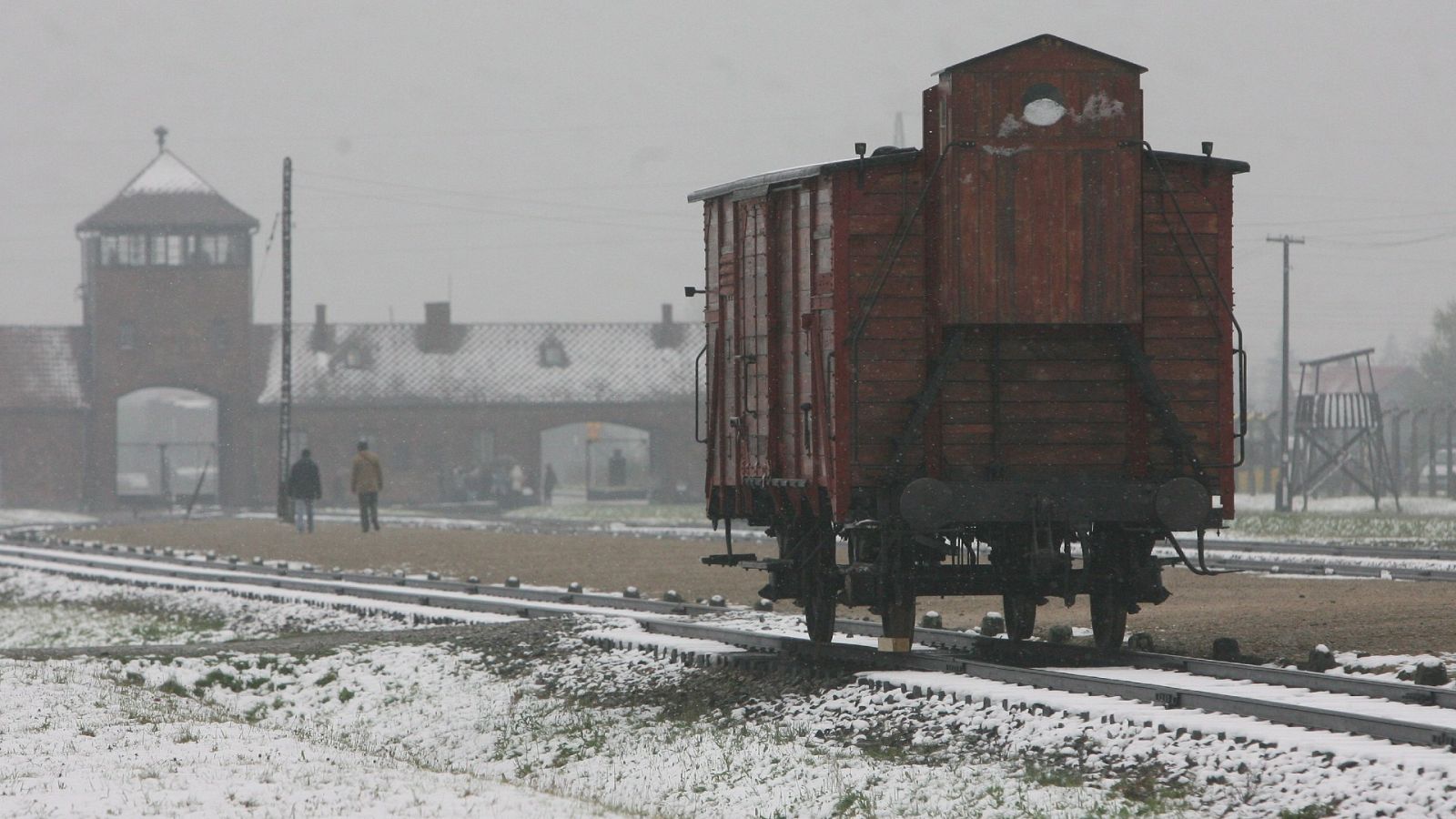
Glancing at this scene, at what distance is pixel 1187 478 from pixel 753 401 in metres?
3.25

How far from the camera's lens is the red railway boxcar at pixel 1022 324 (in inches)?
466

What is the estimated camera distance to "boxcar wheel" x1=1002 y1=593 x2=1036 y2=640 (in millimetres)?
→ 13883

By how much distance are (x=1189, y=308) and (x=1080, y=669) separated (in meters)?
2.30

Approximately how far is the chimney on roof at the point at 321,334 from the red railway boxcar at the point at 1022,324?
61762 millimetres

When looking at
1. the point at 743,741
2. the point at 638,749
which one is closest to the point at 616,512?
the point at 638,749

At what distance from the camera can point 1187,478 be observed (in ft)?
38.8

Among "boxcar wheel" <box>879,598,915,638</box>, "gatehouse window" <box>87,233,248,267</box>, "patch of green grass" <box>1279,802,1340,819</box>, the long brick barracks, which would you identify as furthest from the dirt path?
"gatehouse window" <box>87,233,248,267</box>

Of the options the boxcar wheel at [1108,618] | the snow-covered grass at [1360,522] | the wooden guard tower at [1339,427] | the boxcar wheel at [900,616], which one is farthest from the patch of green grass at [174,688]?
the wooden guard tower at [1339,427]

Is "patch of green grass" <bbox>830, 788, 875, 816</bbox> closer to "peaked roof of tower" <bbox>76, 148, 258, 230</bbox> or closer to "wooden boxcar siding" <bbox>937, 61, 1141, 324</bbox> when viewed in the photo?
"wooden boxcar siding" <bbox>937, 61, 1141, 324</bbox>

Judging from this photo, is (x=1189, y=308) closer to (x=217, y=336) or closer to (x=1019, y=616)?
(x=1019, y=616)

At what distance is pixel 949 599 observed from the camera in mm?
19656

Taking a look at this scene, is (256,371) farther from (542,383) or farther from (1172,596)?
(1172,596)

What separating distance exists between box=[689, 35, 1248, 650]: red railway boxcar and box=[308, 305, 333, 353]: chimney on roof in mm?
61762

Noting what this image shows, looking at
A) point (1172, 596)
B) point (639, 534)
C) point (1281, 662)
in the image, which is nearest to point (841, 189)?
point (1281, 662)
